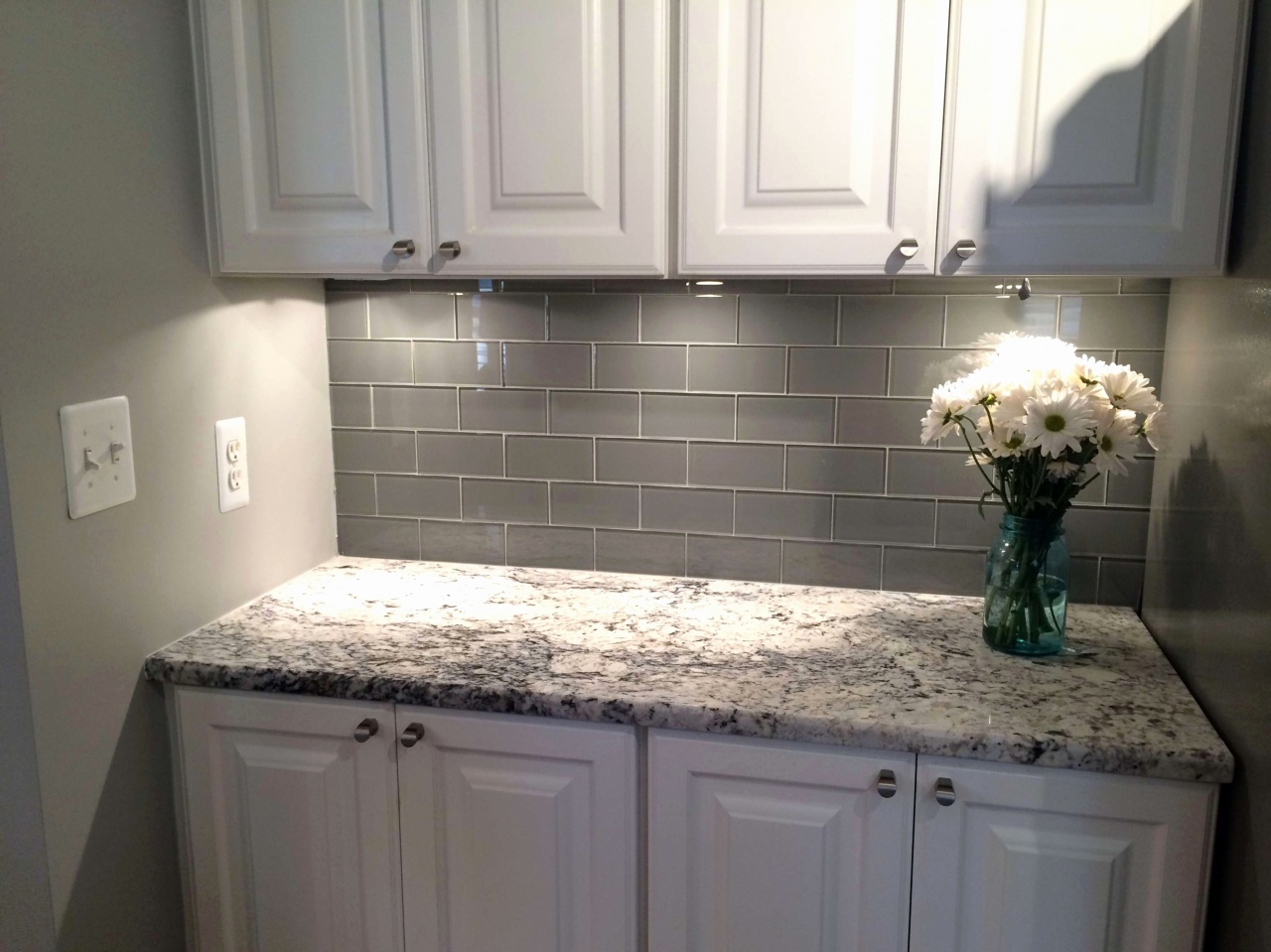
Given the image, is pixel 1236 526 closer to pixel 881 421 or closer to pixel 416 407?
pixel 881 421

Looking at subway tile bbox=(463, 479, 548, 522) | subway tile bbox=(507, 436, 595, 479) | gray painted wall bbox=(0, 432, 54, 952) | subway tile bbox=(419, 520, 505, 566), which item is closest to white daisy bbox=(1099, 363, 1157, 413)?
subway tile bbox=(507, 436, 595, 479)

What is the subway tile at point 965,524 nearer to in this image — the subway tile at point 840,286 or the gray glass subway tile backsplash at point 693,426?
the gray glass subway tile backsplash at point 693,426

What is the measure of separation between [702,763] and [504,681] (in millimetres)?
303

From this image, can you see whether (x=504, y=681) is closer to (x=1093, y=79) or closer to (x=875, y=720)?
(x=875, y=720)

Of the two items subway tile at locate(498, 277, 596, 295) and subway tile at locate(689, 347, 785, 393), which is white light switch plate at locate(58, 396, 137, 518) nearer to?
subway tile at locate(498, 277, 596, 295)

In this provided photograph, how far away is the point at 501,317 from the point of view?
190cm

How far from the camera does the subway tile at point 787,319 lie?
69.9 inches

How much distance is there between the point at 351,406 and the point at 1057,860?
1.48 metres

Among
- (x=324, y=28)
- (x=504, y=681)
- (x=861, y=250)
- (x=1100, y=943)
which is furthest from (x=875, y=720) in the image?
(x=324, y=28)

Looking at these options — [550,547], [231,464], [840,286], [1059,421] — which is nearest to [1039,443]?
[1059,421]

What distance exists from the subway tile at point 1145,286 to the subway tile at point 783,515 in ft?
2.01

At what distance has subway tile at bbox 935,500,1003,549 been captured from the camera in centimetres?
Answer: 177

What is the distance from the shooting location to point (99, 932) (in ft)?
4.71

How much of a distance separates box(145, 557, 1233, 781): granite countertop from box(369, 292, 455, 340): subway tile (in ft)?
1.60
